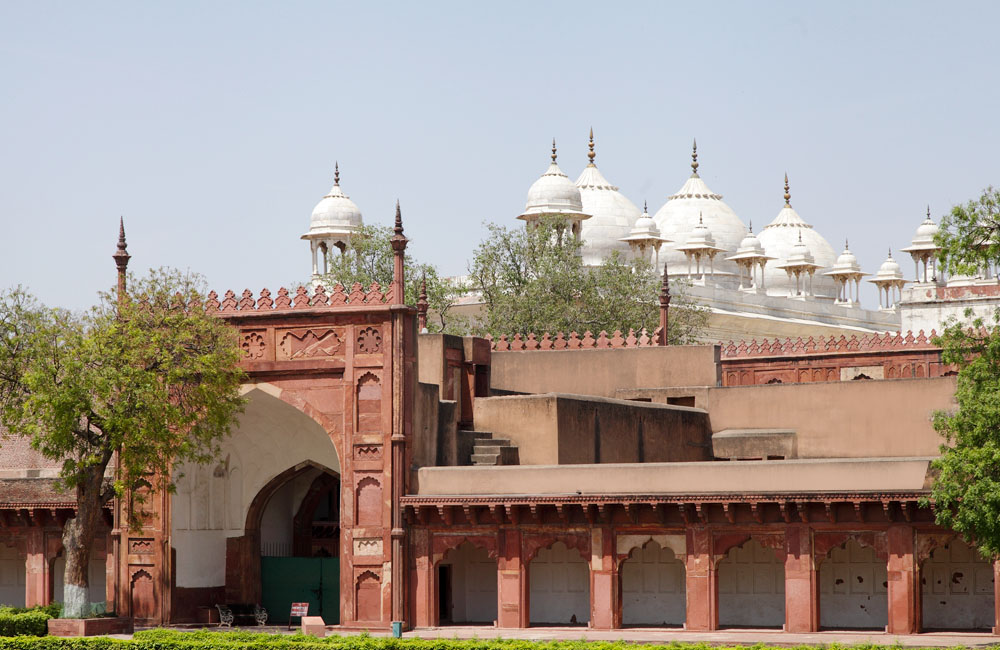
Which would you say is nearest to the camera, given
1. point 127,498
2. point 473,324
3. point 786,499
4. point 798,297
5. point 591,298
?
point 786,499

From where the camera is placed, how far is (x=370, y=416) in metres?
25.0

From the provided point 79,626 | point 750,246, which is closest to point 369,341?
point 79,626

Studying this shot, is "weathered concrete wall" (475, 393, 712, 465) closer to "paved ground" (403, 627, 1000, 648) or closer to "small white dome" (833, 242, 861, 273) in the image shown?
"paved ground" (403, 627, 1000, 648)

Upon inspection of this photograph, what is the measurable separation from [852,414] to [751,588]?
14.4 feet

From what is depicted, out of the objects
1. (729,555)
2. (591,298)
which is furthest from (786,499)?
(591,298)

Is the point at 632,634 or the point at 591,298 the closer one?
the point at 632,634

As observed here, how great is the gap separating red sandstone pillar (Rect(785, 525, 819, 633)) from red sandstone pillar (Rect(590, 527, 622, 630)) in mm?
2452

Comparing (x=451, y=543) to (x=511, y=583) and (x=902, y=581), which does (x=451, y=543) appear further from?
(x=902, y=581)

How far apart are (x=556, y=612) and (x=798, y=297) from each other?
126 ft

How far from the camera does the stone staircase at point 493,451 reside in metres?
26.3

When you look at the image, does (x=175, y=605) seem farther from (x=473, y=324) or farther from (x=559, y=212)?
(x=559, y=212)

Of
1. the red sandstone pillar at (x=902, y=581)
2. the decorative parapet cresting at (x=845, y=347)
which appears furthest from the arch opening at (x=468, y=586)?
the decorative parapet cresting at (x=845, y=347)

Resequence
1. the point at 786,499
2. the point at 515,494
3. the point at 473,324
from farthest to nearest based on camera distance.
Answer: the point at 473,324
the point at 515,494
the point at 786,499

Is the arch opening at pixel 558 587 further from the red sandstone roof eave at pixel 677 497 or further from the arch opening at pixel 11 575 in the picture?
the arch opening at pixel 11 575
